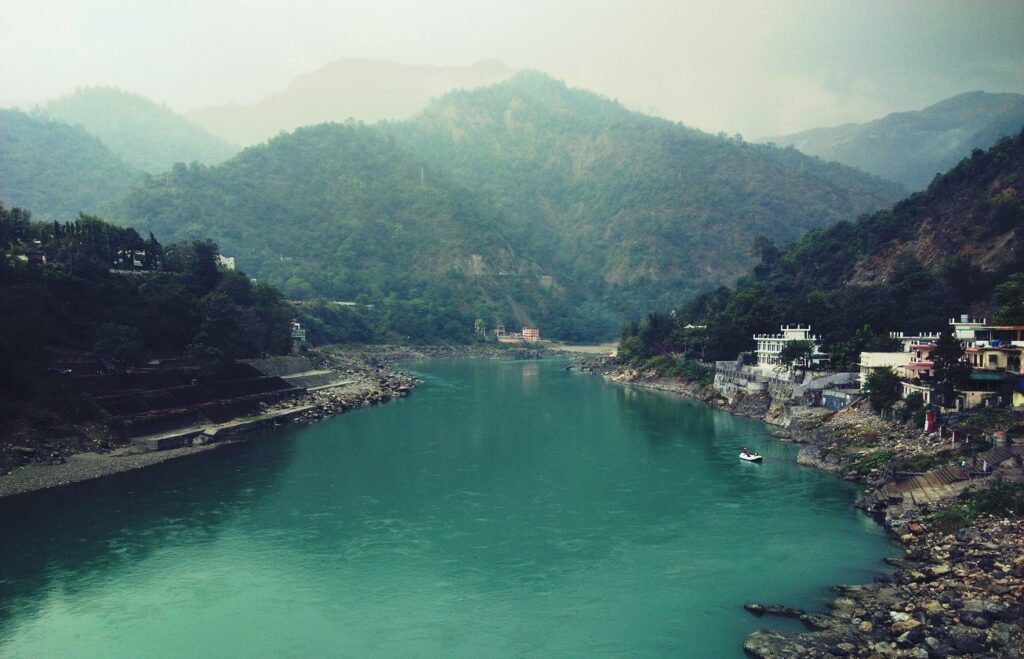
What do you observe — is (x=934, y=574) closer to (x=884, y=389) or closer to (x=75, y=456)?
(x=884, y=389)

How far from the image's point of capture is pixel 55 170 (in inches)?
3900

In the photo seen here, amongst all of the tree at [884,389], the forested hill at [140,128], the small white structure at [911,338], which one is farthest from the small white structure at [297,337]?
the forested hill at [140,128]

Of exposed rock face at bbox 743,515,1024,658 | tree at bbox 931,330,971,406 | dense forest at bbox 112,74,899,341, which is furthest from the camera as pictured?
dense forest at bbox 112,74,899,341

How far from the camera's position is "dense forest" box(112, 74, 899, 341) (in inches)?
3629

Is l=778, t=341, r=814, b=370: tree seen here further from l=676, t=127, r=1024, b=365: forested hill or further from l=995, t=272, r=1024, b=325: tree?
l=995, t=272, r=1024, b=325: tree

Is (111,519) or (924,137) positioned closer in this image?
(111,519)

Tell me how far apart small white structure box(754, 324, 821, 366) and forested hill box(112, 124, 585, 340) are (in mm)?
48403

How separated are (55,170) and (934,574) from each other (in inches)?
4471

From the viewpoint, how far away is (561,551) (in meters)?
18.3

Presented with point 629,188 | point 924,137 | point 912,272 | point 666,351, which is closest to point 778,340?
point 912,272

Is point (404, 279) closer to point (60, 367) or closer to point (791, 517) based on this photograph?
point (60, 367)

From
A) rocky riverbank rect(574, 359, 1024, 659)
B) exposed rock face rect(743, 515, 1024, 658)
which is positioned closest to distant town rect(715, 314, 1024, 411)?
rocky riverbank rect(574, 359, 1024, 659)

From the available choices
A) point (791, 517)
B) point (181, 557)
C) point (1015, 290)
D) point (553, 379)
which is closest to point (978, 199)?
A: point (1015, 290)

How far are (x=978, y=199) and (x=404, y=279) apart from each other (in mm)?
69386
